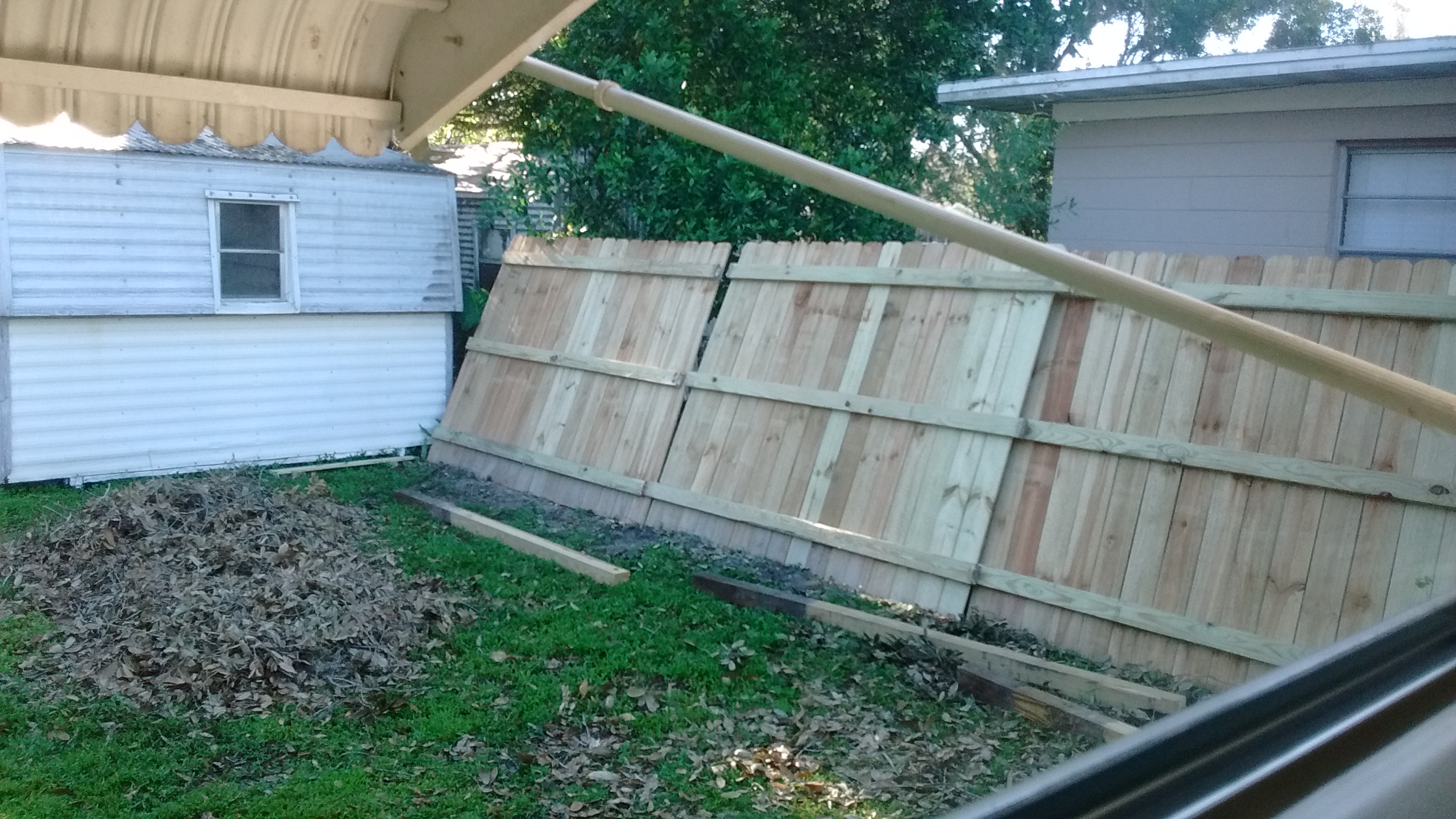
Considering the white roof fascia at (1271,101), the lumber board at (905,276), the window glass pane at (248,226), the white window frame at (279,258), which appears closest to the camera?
the lumber board at (905,276)

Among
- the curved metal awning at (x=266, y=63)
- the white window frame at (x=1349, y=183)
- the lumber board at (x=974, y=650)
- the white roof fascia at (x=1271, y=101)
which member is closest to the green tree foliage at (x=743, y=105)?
the white roof fascia at (x=1271, y=101)

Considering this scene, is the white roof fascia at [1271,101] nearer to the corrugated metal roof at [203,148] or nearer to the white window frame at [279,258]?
the corrugated metal roof at [203,148]

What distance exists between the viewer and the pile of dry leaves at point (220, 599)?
5.55m

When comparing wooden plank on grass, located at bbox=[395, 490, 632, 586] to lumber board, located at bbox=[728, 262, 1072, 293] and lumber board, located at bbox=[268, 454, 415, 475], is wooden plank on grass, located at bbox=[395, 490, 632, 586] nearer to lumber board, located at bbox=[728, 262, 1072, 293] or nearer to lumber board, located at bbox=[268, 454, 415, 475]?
lumber board, located at bbox=[268, 454, 415, 475]

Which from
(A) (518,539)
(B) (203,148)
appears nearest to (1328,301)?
(A) (518,539)

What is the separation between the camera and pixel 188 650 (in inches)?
221

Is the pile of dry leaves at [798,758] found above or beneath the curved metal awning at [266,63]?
beneath

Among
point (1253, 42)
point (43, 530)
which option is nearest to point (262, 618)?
point (43, 530)

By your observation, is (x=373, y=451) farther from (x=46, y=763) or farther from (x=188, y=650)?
(x=46, y=763)

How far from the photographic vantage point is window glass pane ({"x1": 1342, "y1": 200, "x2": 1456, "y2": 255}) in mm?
7949

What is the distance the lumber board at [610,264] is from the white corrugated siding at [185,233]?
1.42 meters

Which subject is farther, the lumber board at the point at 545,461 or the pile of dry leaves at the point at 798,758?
the lumber board at the point at 545,461

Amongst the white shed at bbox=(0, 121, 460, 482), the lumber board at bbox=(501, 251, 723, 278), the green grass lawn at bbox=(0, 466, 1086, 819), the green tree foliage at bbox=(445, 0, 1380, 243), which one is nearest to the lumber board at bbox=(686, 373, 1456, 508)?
the lumber board at bbox=(501, 251, 723, 278)

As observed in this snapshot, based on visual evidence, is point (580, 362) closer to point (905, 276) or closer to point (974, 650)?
point (905, 276)
